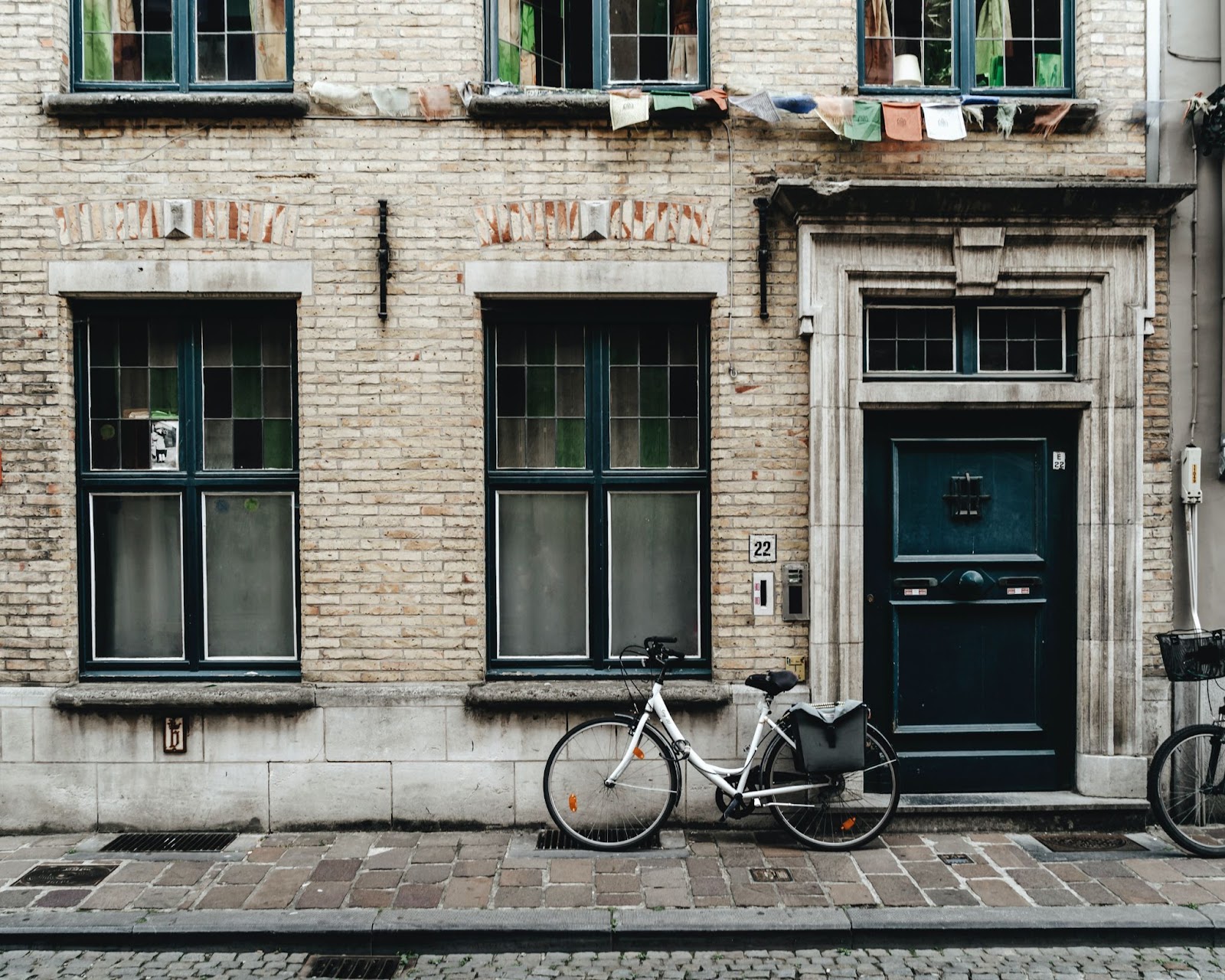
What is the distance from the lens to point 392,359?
6480 mm

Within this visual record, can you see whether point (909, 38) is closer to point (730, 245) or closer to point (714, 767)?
point (730, 245)

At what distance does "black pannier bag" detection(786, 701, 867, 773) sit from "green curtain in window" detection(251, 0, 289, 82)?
5.55m

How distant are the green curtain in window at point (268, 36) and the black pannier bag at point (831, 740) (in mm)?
5551

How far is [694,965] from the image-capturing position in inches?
191

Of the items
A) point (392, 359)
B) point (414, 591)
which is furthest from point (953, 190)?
point (414, 591)

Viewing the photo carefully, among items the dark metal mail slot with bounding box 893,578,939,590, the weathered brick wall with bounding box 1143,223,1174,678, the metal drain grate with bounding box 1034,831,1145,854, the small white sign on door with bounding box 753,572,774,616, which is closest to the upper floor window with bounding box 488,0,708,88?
the small white sign on door with bounding box 753,572,774,616

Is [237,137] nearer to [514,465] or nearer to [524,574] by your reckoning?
[514,465]

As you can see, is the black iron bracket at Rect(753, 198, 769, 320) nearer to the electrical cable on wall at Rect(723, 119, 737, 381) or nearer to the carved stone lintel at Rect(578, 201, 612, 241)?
the electrical cable on wall at Rect(723, 119, 737, 381)

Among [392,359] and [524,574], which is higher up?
[392,359]

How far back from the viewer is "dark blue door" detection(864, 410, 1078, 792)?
21.9 ft

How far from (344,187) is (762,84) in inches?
113

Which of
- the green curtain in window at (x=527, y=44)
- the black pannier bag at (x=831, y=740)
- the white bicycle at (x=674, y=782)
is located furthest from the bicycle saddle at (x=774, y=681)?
the green curtain in window at (x=527, y=44)

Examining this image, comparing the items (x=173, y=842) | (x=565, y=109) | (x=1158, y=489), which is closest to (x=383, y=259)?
(x=565, y=109)

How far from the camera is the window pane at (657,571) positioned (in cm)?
682
